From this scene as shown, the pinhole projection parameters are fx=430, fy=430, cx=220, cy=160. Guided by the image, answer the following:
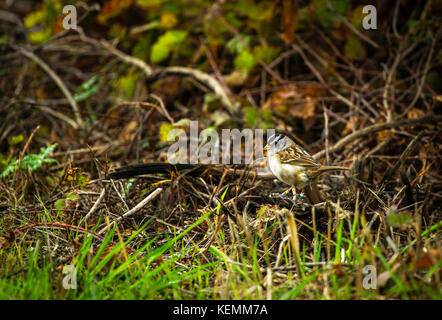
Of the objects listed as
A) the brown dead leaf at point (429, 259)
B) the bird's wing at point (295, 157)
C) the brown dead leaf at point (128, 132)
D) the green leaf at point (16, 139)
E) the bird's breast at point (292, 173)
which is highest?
the brown dead leaf at point (128, 132)

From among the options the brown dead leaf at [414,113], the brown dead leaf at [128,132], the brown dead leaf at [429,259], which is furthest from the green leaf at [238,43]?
the brown dead leaf at [429,259]

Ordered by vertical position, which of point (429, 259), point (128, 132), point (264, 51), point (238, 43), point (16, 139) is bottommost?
point (429, 259)

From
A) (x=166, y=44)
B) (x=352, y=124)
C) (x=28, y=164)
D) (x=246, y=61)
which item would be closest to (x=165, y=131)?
(x=28, y=164)

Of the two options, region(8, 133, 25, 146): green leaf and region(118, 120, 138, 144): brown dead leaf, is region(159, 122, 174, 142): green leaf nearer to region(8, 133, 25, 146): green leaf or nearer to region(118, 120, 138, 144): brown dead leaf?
region(118, 120, 138, 144): brown dead leaf

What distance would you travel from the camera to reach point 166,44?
5.68 metres

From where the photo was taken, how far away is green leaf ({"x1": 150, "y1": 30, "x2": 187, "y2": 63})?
5.68 m

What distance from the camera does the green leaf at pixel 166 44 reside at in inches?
224

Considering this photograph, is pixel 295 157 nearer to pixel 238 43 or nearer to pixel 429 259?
pixel 429 259

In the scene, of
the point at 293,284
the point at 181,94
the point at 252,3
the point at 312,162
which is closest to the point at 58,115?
the point at 181,94

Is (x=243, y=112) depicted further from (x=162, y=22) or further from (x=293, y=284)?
(x=293, y=284)

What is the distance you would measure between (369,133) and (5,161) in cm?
335

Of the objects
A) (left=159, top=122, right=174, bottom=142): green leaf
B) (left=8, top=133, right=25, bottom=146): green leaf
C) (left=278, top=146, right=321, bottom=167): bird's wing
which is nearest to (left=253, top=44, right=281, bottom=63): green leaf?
(left=159, top=122, right=174, bottom=142): green leaf

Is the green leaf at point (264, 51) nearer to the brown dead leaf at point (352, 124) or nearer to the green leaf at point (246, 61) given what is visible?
the green leaf at point (246, 61)

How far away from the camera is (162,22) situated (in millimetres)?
5738
